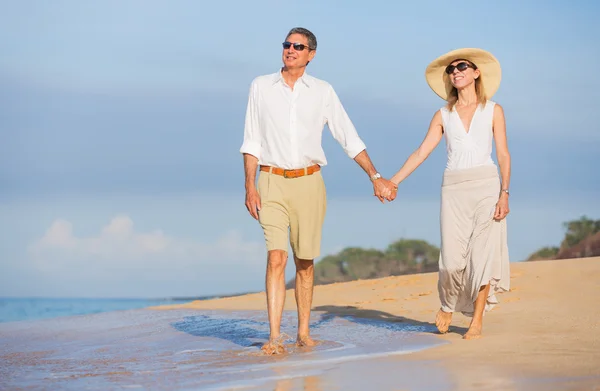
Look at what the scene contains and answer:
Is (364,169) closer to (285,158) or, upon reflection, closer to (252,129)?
(285,158)

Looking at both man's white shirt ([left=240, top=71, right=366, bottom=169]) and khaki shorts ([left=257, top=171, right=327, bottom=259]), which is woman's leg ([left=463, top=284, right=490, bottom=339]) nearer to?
khaki shorts ([left=257, top=171, right=327, bottom=259])

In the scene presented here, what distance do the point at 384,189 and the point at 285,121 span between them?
1.27m

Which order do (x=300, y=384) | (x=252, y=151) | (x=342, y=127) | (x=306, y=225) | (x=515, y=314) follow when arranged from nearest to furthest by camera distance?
1. (x=300, y=384)
2. (x=252, y=151)
3. (x=306, y=225)
4. (x=342, y=127)
5. (x=515, y=314)

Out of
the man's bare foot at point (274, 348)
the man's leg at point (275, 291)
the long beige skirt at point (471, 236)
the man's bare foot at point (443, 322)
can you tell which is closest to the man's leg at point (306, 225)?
the man's leg at point (275, 291)

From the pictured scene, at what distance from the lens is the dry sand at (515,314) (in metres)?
6.23

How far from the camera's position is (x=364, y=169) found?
8.09 meters

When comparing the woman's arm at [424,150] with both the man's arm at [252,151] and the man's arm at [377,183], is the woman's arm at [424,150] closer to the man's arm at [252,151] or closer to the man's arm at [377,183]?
the man's arm at [377,183]

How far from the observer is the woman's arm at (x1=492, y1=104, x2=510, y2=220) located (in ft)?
26.2

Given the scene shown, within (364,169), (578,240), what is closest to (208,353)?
(364,169)

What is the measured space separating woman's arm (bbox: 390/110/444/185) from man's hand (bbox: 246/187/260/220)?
1482mm

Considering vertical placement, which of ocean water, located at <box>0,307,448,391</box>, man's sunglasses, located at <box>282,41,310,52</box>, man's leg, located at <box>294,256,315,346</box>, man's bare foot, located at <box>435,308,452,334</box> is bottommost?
ocean water, located at <box>0,307,448,391</box>

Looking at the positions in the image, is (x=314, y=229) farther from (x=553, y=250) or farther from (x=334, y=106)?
(x=553, y=250)

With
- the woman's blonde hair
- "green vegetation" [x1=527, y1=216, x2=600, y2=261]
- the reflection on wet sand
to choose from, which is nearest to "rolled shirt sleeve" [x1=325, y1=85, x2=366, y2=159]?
the woman's blonde hair

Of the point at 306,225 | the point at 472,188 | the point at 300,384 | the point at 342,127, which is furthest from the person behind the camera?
the point at 472,188
